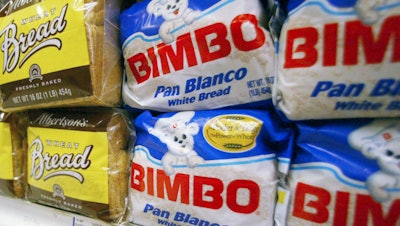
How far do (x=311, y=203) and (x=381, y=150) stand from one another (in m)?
0.13

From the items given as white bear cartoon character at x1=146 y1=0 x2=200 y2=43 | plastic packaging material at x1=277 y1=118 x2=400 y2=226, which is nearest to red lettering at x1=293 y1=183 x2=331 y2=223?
plastic packaging material at x1=277 y1=118 x2=400 y2=226

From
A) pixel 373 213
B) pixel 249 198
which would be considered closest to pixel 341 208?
pixel 373 213

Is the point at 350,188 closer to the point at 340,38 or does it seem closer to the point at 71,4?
the point at 340,38

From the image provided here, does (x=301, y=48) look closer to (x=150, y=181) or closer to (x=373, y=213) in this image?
(x=373, y=213)

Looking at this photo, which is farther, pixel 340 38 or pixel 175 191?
pixel 175 191

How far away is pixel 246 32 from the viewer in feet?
1.60

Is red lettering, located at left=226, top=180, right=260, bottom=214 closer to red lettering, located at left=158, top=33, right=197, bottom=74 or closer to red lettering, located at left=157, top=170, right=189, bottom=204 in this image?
red lettering, located at left=157, top=170, right=189, bottom=204

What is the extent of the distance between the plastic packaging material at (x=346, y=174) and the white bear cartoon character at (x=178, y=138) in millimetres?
181

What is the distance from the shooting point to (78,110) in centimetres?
70

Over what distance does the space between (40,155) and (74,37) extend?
0.32m

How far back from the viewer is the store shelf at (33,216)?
2.14ft

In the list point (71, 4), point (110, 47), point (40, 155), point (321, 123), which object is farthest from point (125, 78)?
point (321, 123)

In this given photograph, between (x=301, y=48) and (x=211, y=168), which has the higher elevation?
(x=301, y=48)

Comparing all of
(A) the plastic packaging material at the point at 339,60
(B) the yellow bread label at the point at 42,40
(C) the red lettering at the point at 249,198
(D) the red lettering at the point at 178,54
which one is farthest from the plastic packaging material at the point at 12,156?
(A) the plastic packaging material at the point at 339,60
